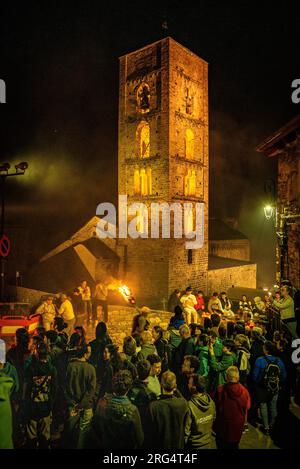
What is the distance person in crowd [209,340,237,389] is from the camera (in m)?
6.34

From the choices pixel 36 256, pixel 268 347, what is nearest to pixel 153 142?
pixel 36 256

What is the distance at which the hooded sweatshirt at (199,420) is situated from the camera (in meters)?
4.75

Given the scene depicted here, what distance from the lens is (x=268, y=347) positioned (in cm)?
624

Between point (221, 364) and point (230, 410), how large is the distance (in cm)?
137

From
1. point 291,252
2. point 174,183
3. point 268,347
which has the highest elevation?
point 174,183

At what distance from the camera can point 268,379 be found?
6102 millimetres

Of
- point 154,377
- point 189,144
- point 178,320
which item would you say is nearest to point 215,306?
point 178,320

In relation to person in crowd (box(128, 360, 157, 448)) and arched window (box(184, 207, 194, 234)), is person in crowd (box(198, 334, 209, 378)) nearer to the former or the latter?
person in crowd (box(128, 360, 157, 448))

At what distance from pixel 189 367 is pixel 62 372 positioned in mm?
2277

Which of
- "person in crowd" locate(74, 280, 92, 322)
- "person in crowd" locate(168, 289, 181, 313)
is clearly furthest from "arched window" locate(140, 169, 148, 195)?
"person in crowd" locate(74, 280, 92, 322)

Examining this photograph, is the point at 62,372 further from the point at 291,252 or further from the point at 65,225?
the point at 65,225

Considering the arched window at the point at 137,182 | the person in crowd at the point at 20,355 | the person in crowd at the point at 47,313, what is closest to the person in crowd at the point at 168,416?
the person in crowd at the point at 20,355

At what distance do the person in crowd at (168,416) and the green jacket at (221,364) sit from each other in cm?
187

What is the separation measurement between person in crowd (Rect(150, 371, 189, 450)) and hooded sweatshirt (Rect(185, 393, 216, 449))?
0.38ft
